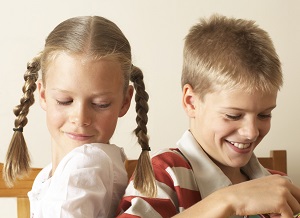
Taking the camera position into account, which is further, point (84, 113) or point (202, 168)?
point (202, 168)

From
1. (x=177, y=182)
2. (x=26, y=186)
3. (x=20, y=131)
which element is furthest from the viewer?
(x=26, y=186)

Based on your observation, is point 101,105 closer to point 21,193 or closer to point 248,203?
point 248,203

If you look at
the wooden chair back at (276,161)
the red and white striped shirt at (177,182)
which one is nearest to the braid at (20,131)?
the red and white striped shirt at (177,182)

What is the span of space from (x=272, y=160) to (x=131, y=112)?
395 mm

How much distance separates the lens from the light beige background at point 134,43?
168 centimetres

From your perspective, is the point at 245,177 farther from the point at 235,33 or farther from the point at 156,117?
the point at 156,117

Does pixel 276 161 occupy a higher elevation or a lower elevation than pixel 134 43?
lower

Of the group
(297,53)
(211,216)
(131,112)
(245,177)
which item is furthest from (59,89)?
(297,53)

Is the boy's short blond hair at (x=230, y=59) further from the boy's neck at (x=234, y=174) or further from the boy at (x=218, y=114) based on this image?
the boy's neck at (x=234, y=174)

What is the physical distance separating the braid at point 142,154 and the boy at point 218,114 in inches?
0.6

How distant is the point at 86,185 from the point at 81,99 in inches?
5.7

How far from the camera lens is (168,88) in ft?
5.57

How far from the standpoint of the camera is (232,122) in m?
1.11

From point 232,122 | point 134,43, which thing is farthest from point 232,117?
point 134,43
